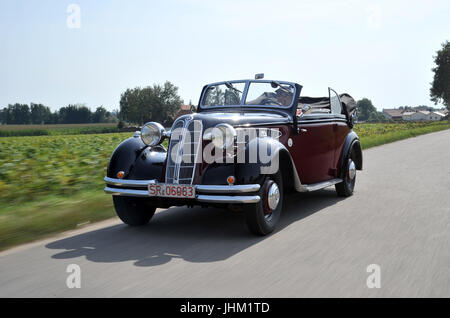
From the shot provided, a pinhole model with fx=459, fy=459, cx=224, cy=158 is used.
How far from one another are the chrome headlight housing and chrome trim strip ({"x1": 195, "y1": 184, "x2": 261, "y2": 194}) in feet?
1.55

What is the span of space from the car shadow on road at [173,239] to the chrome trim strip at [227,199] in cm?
44


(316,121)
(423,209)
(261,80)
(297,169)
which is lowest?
(423,209)

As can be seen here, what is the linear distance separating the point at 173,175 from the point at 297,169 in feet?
5.59

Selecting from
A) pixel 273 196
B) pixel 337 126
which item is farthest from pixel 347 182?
pixel 273 196

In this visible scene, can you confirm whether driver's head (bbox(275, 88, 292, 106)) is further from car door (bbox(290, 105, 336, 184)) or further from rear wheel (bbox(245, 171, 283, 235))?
rear wheel (bbox(245, 171, 283, 235))

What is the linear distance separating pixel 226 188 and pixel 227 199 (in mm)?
113

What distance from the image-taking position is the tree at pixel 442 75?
70.0m

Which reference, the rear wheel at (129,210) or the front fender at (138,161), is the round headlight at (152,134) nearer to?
the front fender at (138,161)

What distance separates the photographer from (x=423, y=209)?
20.0 feet

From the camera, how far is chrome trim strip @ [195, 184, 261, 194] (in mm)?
4562

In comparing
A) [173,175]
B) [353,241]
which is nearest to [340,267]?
[353,241]

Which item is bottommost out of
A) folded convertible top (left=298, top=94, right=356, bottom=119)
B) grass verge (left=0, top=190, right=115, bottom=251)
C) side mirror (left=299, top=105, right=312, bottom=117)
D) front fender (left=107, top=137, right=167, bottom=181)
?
grass verge (left=0, top=190, right=115, bottom=251)

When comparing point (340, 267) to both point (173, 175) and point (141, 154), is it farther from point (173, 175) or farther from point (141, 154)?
point (141, 154)

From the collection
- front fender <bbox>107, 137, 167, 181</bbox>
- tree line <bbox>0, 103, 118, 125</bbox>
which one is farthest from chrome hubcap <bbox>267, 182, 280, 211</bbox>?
tree line <bbox>0, 103, 118, 125</bbox>
